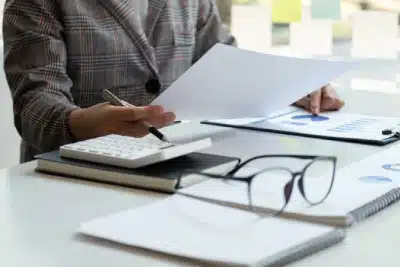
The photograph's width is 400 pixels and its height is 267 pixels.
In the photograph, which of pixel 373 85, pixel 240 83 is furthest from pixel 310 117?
pixel 373 85

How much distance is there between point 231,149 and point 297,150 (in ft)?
0.33

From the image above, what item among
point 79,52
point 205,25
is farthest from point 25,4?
point 205,25

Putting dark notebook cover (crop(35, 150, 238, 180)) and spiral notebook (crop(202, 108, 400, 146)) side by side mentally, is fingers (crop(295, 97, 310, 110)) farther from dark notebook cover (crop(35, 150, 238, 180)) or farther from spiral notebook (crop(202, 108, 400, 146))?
dark notebook cover (crop(35, 150, 238, 180))

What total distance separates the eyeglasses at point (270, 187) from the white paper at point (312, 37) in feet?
3.77

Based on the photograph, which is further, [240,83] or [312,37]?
[312,37]

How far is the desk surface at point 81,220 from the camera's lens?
709 mm

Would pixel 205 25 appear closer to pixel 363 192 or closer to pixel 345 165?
pixel 345 165

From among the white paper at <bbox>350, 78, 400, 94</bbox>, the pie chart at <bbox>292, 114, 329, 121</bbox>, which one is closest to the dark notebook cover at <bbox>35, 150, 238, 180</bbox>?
the pie chart at <bbox>292, 114, 329, 121</bbox>

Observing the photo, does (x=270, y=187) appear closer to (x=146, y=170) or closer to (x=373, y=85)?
(x=146, y=170)

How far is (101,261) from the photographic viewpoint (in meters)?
0.70

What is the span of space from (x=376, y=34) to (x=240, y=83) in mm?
852

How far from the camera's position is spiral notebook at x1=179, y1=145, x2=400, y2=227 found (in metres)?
0.80

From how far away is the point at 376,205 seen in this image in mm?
854

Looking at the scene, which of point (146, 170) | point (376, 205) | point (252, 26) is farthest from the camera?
point (252, 26)
